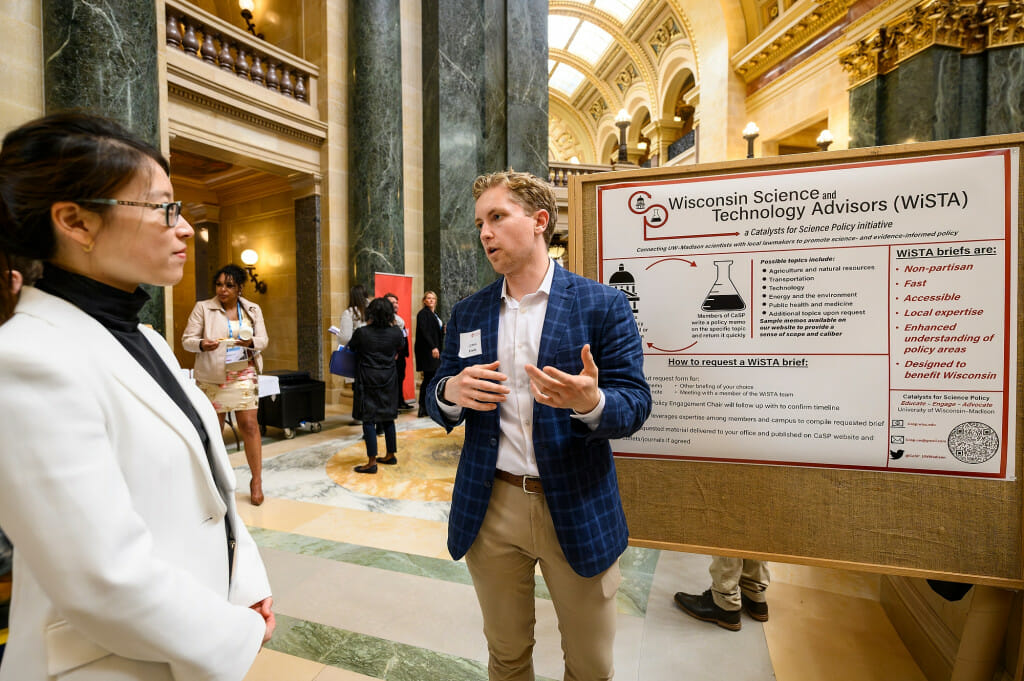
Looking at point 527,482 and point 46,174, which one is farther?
point 527,482

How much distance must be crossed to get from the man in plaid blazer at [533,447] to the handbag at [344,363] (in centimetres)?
412

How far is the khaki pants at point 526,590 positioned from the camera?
134 cm

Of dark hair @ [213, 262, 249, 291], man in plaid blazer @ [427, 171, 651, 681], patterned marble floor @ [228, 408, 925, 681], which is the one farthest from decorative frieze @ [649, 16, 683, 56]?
man in plaid blazer @ [427, 171, 651, 681]

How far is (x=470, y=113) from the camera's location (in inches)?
326

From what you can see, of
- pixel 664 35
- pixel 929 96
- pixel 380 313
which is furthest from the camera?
pixel 664 35

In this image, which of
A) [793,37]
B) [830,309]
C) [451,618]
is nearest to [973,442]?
[830,309]

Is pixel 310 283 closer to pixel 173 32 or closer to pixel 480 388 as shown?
pixel 173 32

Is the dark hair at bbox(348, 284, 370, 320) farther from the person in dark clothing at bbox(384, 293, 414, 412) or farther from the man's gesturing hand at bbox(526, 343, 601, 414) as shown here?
the man's gesturing hand at bbox(526, 343, 601, 414)

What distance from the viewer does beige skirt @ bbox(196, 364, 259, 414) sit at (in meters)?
3.59

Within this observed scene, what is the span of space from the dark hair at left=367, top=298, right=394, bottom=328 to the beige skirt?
1.29 metres

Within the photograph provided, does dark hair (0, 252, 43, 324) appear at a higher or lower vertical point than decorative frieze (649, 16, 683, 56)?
lower

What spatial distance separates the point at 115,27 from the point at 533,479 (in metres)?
5.74

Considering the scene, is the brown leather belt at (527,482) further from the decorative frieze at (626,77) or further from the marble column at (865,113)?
the decorative frieze at (626,77)

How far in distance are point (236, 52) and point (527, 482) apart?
27.3ft
